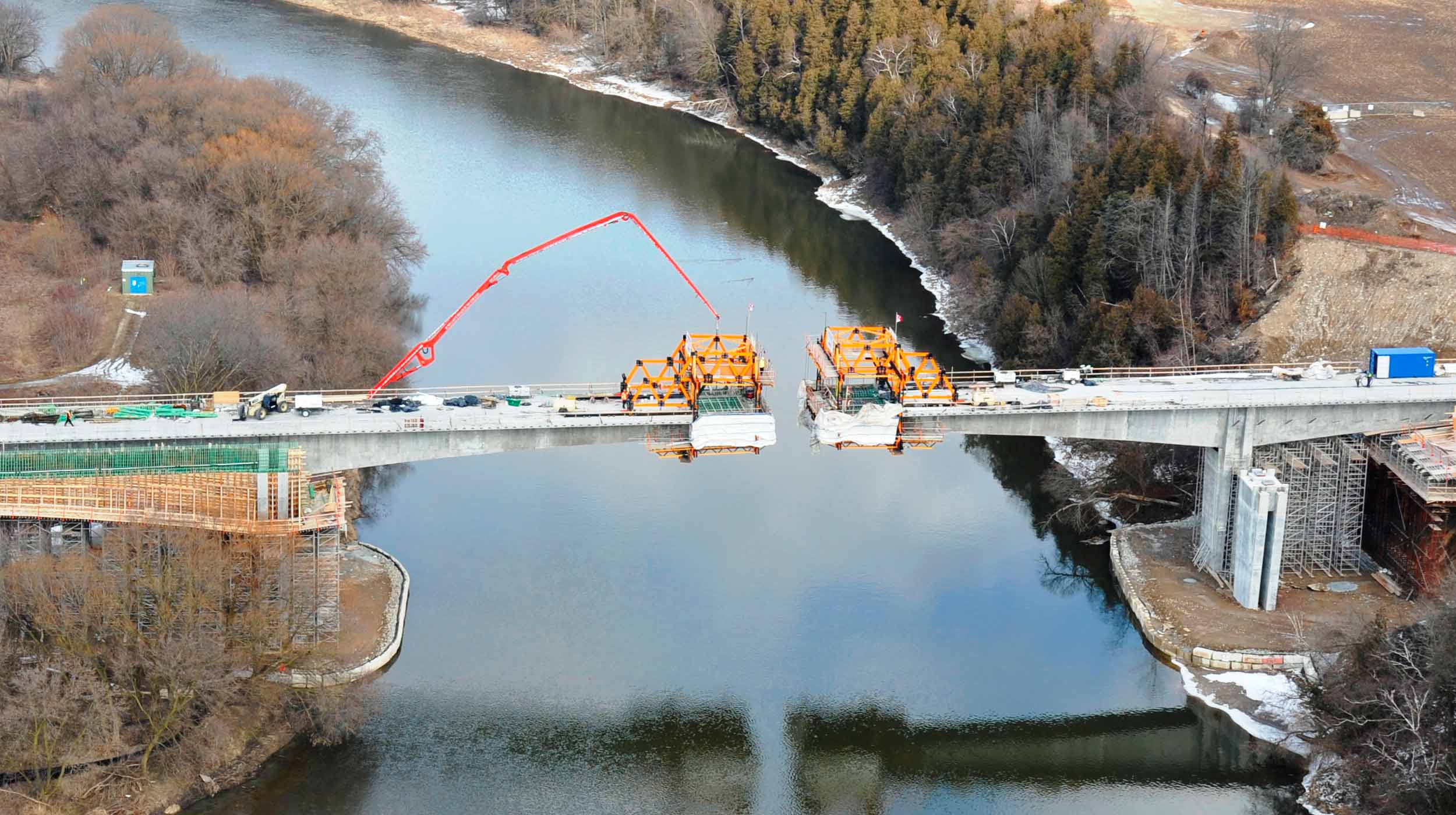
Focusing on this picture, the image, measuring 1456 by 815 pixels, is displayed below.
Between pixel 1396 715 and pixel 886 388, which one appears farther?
pixel 886 388

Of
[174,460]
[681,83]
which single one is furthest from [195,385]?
[681,83]

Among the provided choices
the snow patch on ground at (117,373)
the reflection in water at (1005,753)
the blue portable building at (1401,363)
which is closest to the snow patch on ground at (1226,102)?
the blue portable building at (1401,363)

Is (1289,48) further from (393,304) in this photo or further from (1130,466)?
(393,304)

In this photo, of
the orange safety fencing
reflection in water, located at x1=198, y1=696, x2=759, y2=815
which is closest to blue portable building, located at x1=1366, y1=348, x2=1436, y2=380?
the orange safety fencing

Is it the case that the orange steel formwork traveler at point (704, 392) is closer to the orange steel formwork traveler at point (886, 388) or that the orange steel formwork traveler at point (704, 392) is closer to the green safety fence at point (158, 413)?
the orange steel formwork traveler at point (886, 388)

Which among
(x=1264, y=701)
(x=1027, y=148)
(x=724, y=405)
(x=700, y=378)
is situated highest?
(x=1027, y=148)

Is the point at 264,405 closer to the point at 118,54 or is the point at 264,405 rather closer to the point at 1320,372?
the point at 1320,372

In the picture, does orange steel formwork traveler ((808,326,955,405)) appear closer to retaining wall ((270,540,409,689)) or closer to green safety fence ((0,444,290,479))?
retaining wall ((270,540,409,689))

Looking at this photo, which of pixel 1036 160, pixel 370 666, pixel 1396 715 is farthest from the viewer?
pixel 1036 160

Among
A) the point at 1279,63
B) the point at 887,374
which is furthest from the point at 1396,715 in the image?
the point at 1279,63
